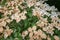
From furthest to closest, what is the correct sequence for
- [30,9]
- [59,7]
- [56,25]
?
1. [59,7]
2. [30,9]
3. [56,25]

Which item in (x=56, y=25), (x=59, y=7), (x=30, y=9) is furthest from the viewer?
(x=59, y=7)

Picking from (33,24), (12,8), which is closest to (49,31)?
(33,24)

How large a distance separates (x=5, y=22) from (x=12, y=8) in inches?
17.7

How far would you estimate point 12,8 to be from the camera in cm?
387

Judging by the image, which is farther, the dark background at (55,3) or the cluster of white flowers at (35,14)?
the dark background at (55,3)

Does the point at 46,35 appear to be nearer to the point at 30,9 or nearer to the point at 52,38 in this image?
the point at 52,38

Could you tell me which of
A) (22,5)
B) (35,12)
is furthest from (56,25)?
(22,5)

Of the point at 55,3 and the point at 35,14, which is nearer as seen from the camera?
the point at 35,14

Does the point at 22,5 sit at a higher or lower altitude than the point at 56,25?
higher

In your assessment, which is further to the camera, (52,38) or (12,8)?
(12,8)

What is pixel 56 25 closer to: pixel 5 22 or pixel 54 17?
pixel 54 17

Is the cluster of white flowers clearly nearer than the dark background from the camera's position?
Yes

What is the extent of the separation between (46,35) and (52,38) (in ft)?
0.39

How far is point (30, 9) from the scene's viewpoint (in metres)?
3.86
